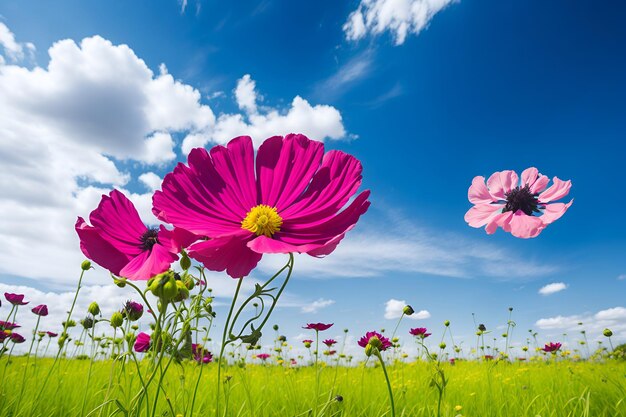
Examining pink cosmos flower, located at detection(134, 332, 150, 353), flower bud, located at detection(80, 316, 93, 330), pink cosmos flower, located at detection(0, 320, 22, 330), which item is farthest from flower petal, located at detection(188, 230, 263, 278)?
pink cosmos flower, located at detection(0, 320, 22, 330)

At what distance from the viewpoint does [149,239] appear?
43.9 inches

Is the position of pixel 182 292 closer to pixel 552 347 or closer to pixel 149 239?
pixel 149 239

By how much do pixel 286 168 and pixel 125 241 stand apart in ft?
1.41

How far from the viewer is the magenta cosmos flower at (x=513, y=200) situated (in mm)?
1638


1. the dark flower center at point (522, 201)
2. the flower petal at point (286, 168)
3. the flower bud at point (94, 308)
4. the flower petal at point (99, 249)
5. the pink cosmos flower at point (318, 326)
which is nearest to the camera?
the flower petal at point (99, 249)

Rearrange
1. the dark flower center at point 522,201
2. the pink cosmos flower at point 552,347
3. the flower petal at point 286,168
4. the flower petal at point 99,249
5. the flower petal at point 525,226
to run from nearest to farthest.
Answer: the flower petal at point 99,249, the flower petal at point 286,168, the flower petal at point 525,226, the dark flower center at point 522,201, the pink cosmos flower at point 552,347

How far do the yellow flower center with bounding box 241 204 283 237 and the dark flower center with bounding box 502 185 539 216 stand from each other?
1.15m

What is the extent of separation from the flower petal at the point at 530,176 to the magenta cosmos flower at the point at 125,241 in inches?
55.8

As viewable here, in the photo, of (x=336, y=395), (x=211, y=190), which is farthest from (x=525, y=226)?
(x=336, y=395)

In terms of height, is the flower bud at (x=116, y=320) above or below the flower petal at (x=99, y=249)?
below

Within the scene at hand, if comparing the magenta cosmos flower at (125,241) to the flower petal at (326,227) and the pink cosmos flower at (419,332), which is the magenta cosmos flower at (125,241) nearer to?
the flower petal at (326,227)

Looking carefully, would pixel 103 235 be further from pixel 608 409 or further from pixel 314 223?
pixel 608 409

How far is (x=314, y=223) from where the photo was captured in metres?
1.04

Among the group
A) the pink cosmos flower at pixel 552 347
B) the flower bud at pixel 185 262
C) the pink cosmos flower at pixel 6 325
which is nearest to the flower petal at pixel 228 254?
the flower bud at pixel 185 262
